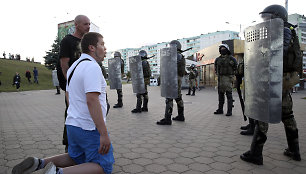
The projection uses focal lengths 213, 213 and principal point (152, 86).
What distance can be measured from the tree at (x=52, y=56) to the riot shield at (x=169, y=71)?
34482 mm

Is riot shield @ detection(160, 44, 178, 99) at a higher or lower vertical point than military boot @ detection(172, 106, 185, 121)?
higher

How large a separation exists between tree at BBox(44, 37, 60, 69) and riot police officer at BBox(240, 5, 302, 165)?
122 ft

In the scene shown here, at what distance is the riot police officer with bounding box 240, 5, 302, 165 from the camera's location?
2582 millimetres

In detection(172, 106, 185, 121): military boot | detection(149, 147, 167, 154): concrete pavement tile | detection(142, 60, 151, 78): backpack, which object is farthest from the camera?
detection(142, 60, 151, 78): backpack

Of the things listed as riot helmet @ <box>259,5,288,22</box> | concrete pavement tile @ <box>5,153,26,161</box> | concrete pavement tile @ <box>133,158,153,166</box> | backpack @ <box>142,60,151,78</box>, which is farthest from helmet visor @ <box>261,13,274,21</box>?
backpack @ <box>142,60,151,78</box>

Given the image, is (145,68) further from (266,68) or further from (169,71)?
(266,68)

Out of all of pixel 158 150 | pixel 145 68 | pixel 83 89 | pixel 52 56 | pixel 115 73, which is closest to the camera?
pixel 83 89

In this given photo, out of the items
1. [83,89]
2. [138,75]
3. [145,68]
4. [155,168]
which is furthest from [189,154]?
[145,68]

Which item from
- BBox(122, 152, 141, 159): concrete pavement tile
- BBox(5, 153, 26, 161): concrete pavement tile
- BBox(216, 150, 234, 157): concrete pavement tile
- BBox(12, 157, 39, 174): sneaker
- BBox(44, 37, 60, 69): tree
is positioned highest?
BBox(44, 37, 60, 69): tree

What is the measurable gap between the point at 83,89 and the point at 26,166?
0.82 metres

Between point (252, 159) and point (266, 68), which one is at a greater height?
point (266, 68)

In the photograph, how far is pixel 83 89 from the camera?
181 centimetres

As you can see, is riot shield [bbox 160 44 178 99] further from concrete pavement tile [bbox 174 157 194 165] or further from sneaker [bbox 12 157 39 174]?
sneaker [bbox 12 157 39 174]

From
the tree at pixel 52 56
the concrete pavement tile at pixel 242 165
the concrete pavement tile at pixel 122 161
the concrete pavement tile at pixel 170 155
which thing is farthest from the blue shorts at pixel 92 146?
the tree at pixel 52 56
